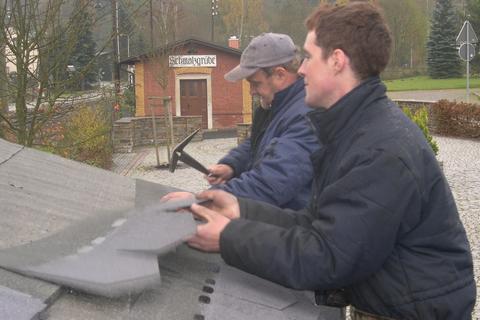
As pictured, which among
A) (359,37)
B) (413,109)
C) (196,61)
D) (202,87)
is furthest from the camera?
(202,87)

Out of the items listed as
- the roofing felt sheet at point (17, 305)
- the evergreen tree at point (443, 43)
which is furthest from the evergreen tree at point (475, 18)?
the roofing felt sheet at point (17, 305)

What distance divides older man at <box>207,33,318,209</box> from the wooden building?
2412 cm

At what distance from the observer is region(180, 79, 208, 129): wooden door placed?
27.7 m

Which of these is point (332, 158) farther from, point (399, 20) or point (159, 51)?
A: point (399, 20)

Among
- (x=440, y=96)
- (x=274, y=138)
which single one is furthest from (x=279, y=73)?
(x=440, y=96)

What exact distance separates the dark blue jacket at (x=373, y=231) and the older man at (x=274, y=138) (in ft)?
1.77

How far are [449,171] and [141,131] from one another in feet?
37.2

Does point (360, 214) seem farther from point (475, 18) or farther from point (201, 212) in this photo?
point (475, 18)

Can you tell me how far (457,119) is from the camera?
68.2 ft

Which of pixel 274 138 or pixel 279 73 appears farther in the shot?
pixel 279 73

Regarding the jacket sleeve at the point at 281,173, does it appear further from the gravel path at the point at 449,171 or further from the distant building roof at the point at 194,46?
the distant building roof at the point at 194,46

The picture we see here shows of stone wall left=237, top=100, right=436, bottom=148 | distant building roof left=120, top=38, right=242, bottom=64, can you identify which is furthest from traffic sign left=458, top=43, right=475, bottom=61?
distant building roof left=120, top=38, right=242, bottom=64

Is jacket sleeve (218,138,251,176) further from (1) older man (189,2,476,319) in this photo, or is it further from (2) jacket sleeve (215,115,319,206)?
(1) older man (189,2,476,319)

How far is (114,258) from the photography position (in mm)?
1522
